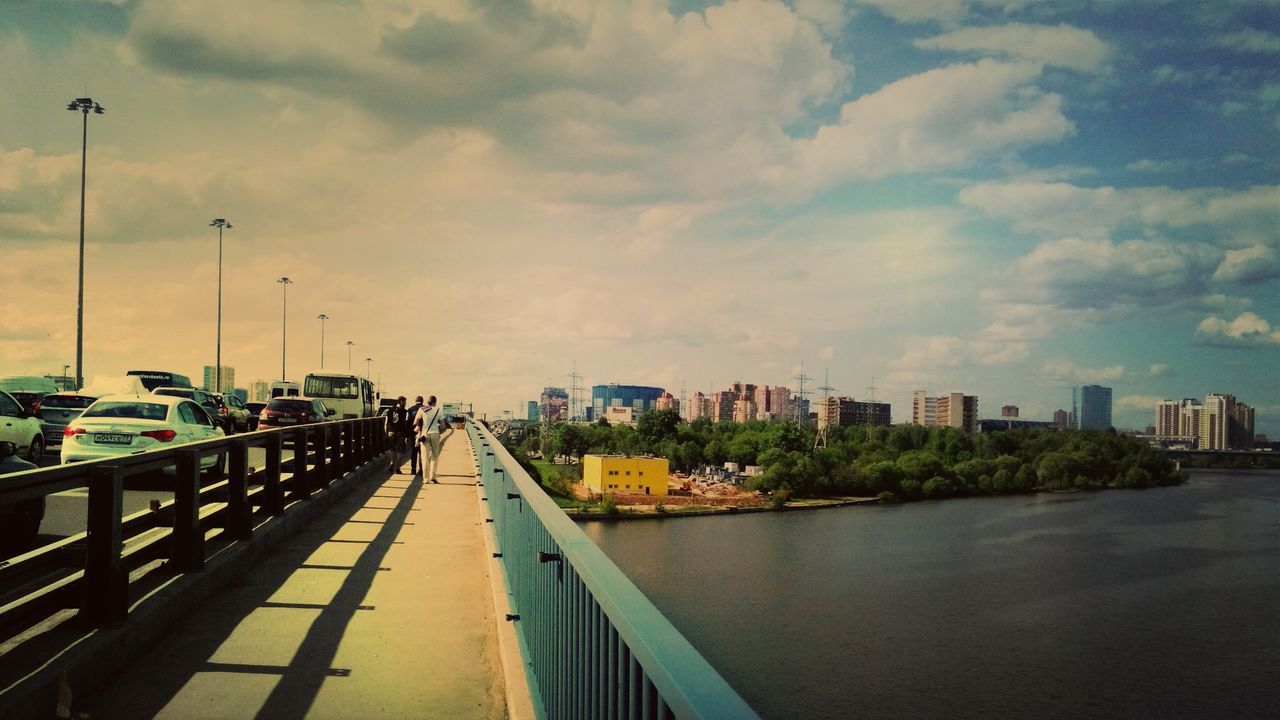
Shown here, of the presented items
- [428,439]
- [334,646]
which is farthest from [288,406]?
[334,646]

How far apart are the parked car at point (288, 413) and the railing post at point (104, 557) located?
67.8 ft

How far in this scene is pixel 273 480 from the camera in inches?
369

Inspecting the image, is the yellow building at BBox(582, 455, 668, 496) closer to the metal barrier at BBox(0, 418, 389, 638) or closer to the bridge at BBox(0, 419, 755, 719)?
the metal barrier at BBox(0, 418, 389, 638)

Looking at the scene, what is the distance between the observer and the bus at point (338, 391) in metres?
34.5

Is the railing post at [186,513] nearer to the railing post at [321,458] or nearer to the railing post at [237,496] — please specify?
the railing post at [237,496]

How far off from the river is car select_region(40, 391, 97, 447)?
142ft

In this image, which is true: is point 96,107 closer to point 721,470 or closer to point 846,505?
point 846,505

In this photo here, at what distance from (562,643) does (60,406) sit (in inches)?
829

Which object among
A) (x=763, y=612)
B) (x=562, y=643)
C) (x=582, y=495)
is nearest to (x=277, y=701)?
(x=562, y=643)

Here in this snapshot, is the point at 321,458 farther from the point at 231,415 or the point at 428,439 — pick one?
the point at 231,415

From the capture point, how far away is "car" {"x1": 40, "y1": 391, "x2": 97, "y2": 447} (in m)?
19.0

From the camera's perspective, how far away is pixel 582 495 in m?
115

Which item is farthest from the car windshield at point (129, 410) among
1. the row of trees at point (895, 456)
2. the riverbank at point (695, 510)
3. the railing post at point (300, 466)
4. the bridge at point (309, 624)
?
the row of trees at point (895, 456)

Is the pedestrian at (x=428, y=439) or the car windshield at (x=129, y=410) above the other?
the car windshield at (x=129, y=410)
